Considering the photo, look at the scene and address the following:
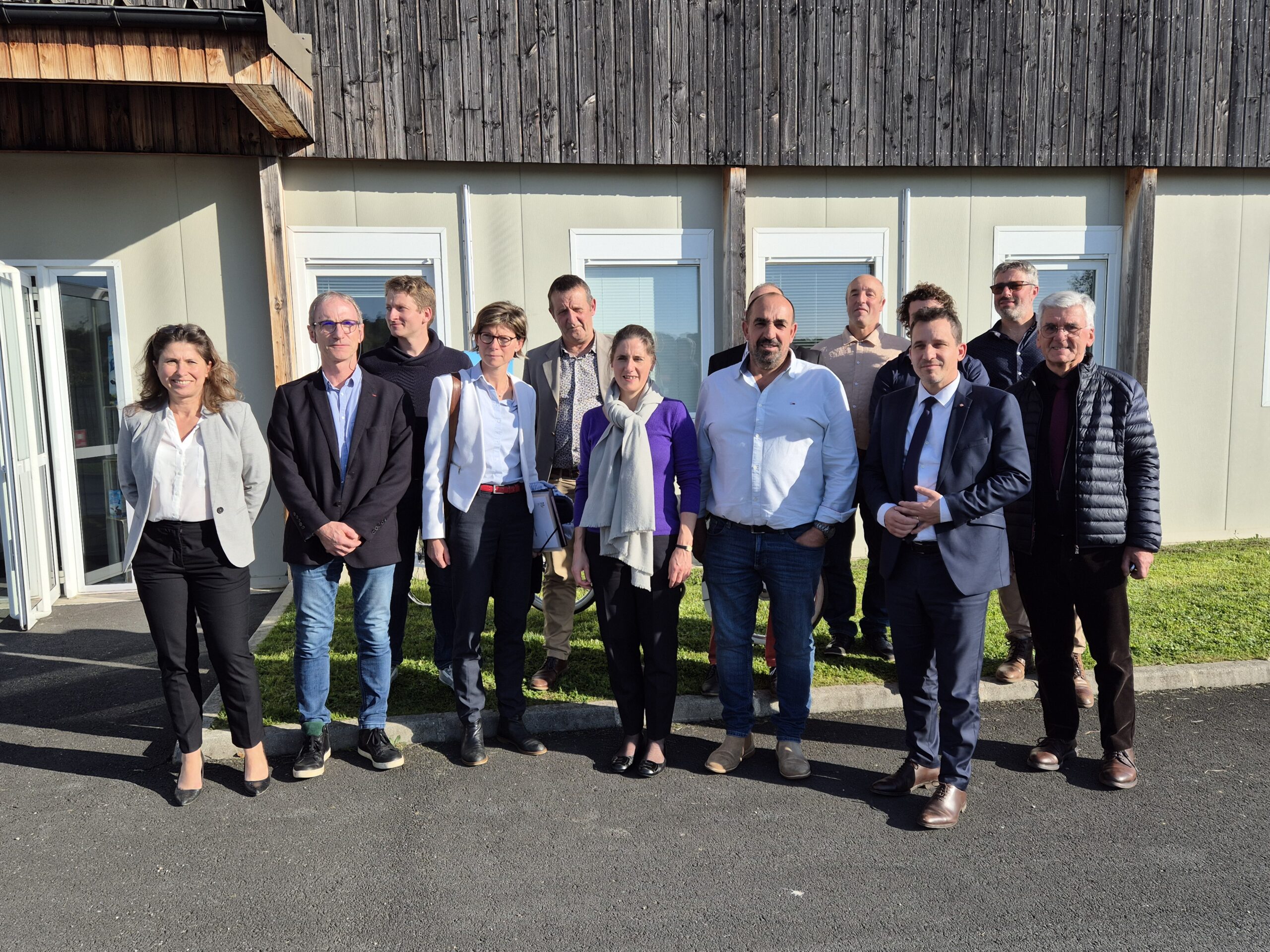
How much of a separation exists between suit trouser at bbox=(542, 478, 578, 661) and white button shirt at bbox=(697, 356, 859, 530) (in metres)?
1.45

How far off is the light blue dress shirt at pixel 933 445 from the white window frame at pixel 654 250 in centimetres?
430

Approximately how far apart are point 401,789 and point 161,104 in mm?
6071

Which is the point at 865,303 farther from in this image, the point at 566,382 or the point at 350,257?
the point at 350,257

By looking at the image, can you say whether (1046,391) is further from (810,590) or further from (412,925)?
(412,925)

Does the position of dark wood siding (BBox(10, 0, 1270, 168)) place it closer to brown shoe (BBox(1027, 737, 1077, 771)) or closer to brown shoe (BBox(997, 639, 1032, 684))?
brown shoe (BBox(997, 639, 1032, 684))

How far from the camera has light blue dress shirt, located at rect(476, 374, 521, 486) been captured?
4297 millimetres

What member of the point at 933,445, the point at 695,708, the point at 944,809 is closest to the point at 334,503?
the point at 695,708

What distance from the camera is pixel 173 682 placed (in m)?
4.05

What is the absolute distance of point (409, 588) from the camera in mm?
4992

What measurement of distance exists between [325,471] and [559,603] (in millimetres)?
1704

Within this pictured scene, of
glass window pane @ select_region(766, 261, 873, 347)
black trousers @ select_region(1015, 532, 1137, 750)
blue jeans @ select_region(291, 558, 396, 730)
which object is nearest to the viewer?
black trousers @ select_region(1015, 532, 1137, 750)

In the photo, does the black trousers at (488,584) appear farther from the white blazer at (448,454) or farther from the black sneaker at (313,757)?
the black sneaker at (313,757)

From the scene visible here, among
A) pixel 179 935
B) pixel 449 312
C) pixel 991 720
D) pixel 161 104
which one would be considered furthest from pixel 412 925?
pixel 161 104

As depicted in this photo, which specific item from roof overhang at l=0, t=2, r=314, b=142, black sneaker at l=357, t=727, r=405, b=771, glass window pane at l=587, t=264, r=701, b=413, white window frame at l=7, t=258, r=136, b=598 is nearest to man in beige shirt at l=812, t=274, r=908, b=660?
black sneaker at l=357, t=727, r=405, b=771
